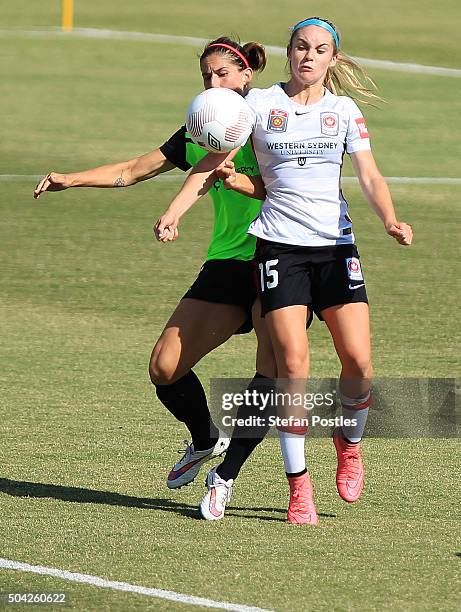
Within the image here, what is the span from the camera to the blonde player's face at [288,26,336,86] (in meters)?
7.53

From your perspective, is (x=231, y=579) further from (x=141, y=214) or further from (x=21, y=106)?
(x=21, y=106)

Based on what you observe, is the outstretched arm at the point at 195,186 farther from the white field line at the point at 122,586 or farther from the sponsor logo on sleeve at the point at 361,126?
the white field line at the point at 122,586

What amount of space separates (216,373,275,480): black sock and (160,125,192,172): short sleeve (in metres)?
1.27

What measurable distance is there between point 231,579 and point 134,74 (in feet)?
80.7

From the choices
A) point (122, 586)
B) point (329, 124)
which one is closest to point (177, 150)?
point (329, 124)

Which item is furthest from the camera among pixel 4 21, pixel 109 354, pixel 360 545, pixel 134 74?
pixel 4 21

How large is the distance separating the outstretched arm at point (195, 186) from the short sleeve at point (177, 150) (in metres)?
0.53

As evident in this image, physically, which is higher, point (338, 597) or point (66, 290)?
point (338, 597)

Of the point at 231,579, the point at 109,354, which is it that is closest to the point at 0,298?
the point at 109,354

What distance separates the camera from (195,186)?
7582 mm

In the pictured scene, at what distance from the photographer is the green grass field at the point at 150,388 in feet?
22.1

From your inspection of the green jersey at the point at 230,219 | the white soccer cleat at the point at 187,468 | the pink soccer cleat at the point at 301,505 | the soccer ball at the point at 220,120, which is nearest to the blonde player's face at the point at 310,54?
the soccer ball at the point at 220,120

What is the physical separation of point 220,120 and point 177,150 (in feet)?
3.11

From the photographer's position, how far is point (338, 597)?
251 inches
